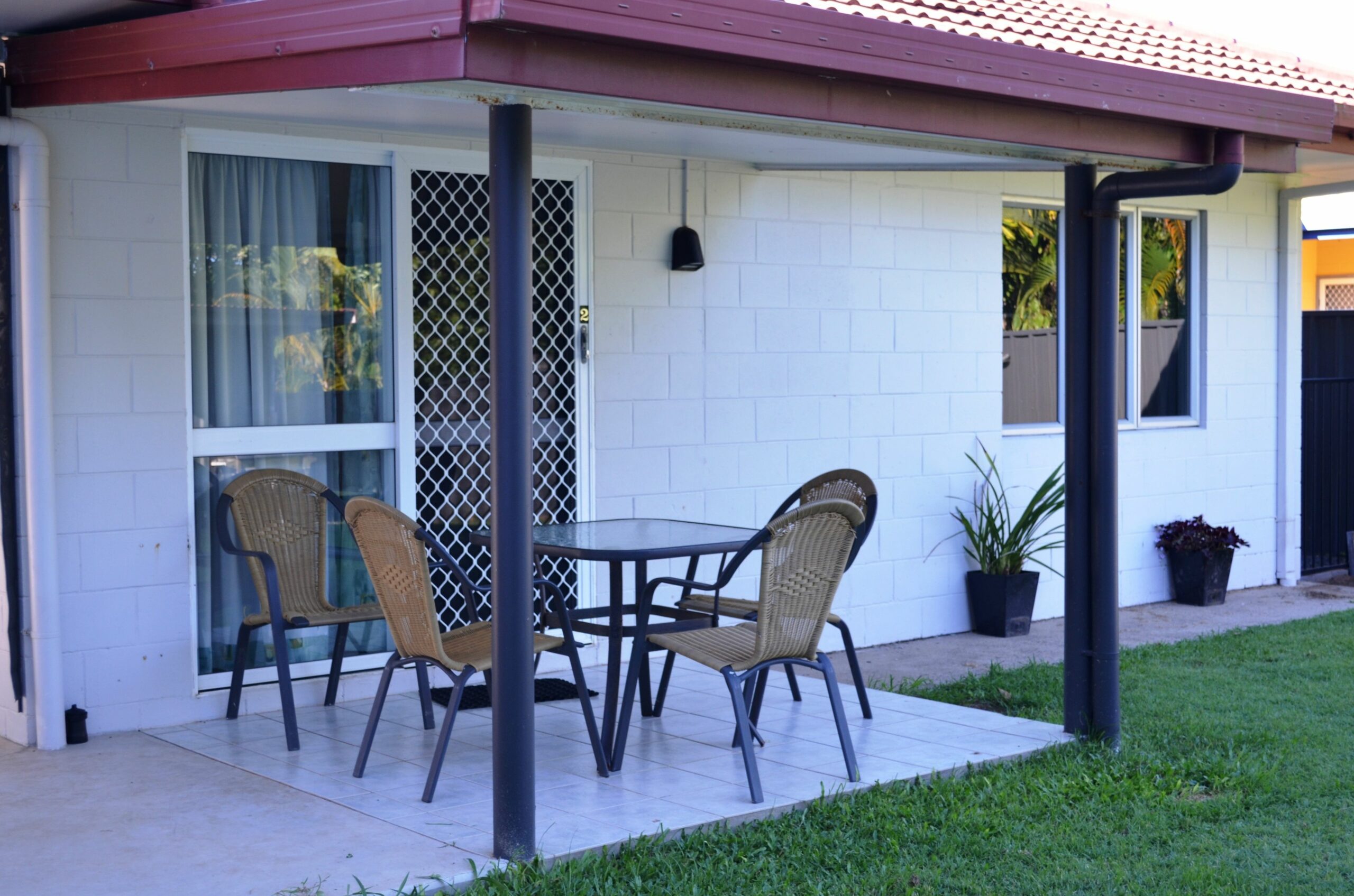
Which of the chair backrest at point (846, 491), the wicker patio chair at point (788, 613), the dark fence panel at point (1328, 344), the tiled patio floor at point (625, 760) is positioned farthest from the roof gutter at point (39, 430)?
the dark fence panel at point (1328, 344)

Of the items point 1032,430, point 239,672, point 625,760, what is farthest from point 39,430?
point 1032,430

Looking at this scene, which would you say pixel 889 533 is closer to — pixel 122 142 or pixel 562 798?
pixel 562 798

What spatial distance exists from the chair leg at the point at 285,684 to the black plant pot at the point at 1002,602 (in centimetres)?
386

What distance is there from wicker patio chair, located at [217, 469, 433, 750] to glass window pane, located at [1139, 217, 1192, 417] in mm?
5251

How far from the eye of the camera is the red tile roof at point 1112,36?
654 centimetres

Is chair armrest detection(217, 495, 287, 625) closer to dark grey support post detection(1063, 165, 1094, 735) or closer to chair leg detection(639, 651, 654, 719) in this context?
chair leg detection(639, 651, 654, 719)

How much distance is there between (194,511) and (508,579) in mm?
2114

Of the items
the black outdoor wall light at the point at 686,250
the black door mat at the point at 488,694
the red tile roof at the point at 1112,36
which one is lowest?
the black door mat at the point at 488,694

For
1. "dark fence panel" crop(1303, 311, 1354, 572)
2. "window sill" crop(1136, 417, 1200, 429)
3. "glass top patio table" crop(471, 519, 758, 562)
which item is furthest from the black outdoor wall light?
"dark fence panel" crop(1303, 311, 1354, 572)

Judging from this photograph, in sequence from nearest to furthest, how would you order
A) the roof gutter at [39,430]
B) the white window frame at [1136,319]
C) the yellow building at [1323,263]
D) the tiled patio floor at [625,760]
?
the tiled patio floor at [625,760] < the roof gutter at [39,430] < the white window frame at [1136,319] < the yellow building at [1323,263]

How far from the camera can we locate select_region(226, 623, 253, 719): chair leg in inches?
203

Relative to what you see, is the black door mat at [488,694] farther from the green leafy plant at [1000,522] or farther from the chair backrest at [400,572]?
the green leafy plant at [1000,522]

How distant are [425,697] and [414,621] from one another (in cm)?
65

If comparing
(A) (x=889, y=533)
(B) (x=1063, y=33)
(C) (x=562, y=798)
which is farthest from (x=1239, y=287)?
(C) (x=562, y=798)
